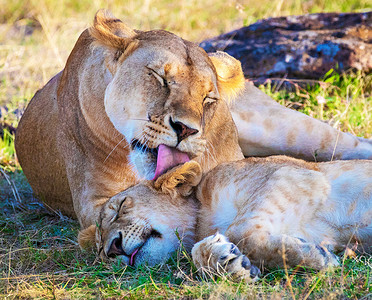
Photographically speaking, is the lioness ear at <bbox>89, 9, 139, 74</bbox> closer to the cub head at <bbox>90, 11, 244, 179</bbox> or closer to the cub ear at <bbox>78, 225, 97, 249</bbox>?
the cub head at <bbox>90, 11, 244, 179</bbox>

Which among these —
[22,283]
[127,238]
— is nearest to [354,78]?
[127,238]

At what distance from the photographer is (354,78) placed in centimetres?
535

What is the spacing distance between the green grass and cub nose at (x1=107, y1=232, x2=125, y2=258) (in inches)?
2.7

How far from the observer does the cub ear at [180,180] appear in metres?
2.78

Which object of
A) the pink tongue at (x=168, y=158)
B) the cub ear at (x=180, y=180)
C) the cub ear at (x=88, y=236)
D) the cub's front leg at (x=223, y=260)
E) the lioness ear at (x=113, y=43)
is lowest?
the cub ear at (x=88, y=236)

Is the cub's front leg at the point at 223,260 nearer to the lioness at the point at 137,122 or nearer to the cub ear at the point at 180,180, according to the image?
the cub ear at the point at 180,180

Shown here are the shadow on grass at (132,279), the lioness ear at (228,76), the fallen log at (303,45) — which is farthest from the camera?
the fallen log at (303,45)

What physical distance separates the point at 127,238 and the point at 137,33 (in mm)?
1235

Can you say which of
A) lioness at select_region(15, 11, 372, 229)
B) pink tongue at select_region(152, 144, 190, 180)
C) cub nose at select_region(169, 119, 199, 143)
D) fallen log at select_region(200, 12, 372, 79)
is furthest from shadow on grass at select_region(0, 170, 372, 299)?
fallen log at select_region(200, 12, 372, 79)

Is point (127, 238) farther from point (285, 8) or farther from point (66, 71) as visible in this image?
point (285, 8)

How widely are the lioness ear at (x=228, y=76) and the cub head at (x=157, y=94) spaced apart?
311 mm

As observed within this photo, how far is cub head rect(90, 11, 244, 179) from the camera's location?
2.81m

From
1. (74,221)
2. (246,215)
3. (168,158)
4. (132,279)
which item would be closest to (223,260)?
(246,215)

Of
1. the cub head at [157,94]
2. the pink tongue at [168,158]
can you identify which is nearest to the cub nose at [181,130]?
the cub head at [157,94]
